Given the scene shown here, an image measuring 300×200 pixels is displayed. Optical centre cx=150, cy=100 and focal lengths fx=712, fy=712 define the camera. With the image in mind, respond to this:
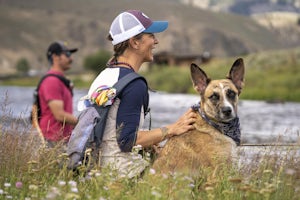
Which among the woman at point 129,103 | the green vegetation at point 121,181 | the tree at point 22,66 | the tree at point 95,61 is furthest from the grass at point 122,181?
the tree at point 22,66

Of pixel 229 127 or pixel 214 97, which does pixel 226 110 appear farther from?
pixel 214 97

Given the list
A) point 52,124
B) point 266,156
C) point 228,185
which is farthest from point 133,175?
point 52,124

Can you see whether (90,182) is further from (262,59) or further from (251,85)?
(262,59)

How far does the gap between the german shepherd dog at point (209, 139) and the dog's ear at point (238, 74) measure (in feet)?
0.47

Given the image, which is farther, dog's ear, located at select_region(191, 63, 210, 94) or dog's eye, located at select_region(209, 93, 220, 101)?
dog's ear, located at select_region(191, 63, 210, 94)

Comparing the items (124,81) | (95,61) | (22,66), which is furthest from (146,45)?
(22,66)

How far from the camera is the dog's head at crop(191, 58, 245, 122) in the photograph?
252 inches

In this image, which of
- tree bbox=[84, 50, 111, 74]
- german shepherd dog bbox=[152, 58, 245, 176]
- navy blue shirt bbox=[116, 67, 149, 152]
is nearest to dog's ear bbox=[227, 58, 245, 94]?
german shepherd dog bbox=[152, 58, 245, 176]

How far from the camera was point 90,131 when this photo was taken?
6137 mm

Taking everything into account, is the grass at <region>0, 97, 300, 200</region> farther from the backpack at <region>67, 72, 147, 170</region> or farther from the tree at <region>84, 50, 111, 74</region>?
the tree at <region>84, 50, 111, 74</region>

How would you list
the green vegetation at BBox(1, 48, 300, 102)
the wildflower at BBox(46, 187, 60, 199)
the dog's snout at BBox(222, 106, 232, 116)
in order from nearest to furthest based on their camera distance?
the wildflower at BBox(46, 187, 60, 199), the dog's snout at BBox(222, 106, 232, 116), the green vegetation at BBox(1, 48, 300, 102)

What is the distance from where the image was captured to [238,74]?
6.74m

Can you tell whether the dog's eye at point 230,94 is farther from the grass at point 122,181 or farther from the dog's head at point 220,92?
the grass at point 122,181

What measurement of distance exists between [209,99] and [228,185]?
1089 mm
